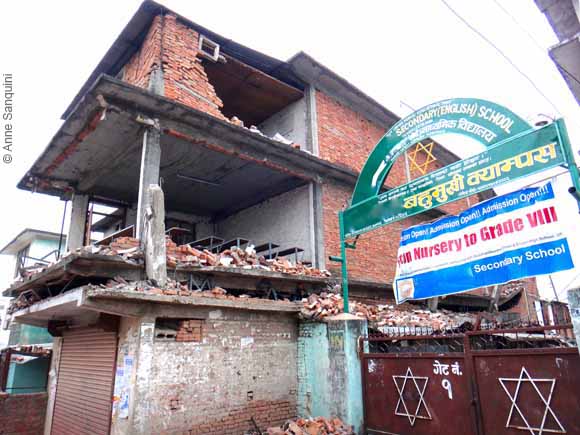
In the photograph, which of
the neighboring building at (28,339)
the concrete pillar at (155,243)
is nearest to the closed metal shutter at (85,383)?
the concrete pillar at (155,243)

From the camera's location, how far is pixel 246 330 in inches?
307

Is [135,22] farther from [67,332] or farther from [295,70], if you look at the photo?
[67,332]

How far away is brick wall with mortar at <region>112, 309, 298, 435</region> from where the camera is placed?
6.37 meters

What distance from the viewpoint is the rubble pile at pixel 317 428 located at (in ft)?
21.4

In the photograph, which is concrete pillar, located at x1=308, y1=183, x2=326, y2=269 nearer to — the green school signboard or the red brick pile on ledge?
the red brick pile on ledge

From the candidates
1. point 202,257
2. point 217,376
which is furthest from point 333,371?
point 202,257

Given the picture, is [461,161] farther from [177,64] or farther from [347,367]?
[177,64]

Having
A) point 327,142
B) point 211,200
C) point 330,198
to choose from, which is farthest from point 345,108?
point 211,200

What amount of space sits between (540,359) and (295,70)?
9602 millimetres

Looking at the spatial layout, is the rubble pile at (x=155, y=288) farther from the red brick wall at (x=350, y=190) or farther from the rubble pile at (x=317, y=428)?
the red brick wall at (x=350, y=190)

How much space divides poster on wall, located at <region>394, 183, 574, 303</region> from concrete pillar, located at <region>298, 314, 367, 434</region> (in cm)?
117

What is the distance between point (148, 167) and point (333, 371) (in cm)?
535

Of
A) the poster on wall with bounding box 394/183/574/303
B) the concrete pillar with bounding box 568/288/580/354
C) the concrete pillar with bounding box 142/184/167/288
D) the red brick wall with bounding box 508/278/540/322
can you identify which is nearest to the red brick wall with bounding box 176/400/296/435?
the concrete pillar with bounding box 142/184/167/288

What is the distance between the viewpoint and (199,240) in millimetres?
10359
